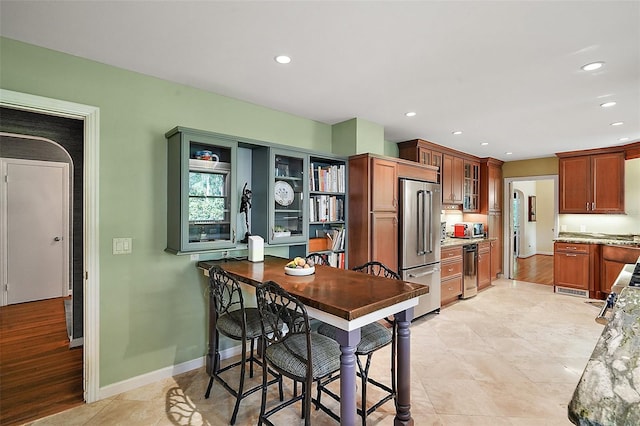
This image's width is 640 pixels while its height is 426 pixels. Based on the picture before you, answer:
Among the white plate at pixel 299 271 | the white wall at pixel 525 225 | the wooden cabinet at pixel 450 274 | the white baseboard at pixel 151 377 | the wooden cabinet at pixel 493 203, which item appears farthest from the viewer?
the white wall at pixel 525 225

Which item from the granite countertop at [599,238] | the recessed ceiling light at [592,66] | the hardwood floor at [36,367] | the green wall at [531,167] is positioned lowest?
the hardwood floor at [36,367]

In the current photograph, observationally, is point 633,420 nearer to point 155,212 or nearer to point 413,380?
point 413,380

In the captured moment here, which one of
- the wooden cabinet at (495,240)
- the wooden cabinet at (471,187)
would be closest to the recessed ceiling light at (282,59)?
the wooden cabinet at (471,187)

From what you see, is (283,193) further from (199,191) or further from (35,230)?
(35,230)

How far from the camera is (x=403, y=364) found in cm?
196

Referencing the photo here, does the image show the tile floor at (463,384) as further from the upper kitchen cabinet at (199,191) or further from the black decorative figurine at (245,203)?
the black decorative figurine at (245,203)

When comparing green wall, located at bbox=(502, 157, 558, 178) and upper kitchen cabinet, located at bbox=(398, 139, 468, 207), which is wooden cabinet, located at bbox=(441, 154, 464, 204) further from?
green wall, located at bbox=(502, 157, 558, 178)

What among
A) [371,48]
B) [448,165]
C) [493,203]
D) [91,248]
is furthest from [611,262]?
[91,248]

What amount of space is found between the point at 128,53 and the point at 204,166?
3.12ft

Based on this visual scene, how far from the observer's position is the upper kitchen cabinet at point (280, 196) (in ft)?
9.90

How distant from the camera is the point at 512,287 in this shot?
5.91m

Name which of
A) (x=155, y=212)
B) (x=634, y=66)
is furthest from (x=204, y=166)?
(x=634, y=66)

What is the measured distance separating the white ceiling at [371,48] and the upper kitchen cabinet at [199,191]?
0.57 m

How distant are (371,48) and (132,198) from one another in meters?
2.16
